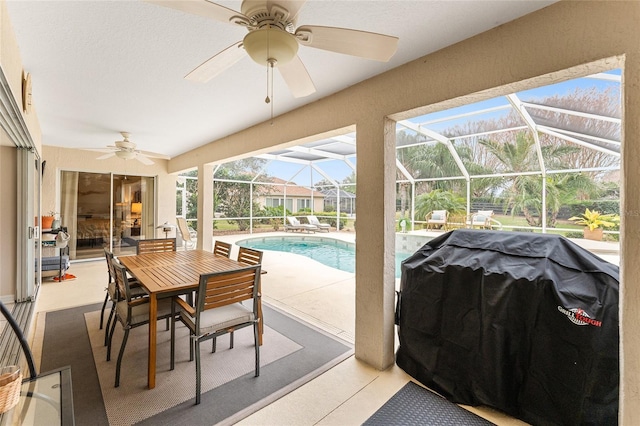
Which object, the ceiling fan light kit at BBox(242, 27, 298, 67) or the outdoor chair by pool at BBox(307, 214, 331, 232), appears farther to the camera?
the outdoor chair by pool at BBox(307, 214, 331, 232)

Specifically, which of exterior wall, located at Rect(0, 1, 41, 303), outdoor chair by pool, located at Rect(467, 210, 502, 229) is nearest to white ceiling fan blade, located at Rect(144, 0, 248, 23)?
exterior wall, located at Rect(0, 1, 41, 303)

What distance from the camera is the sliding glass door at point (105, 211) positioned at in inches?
247

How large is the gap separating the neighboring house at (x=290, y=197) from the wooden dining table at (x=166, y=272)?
1032cm

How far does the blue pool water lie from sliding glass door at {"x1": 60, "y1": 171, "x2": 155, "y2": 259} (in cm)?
339

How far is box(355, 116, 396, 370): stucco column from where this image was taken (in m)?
2.32

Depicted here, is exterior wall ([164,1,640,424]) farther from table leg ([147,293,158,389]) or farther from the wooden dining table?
table leg ([147,293,158,389])

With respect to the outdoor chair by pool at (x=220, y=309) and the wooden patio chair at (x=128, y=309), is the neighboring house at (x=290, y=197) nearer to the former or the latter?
the wooden patio chair at (x=128, y=309)

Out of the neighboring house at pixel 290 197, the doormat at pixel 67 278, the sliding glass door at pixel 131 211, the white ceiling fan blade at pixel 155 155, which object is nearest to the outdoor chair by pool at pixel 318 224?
the neighboring house at pixel 290 197

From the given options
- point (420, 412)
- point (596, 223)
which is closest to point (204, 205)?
point (420, 412)

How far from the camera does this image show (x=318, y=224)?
13414mm

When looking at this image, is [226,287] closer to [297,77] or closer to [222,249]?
[297,77]

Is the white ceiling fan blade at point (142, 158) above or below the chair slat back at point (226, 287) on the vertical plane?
above

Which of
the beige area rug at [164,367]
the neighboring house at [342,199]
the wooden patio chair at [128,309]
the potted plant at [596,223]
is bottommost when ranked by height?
the beige area rug at [164,367]

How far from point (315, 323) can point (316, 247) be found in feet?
23.1
